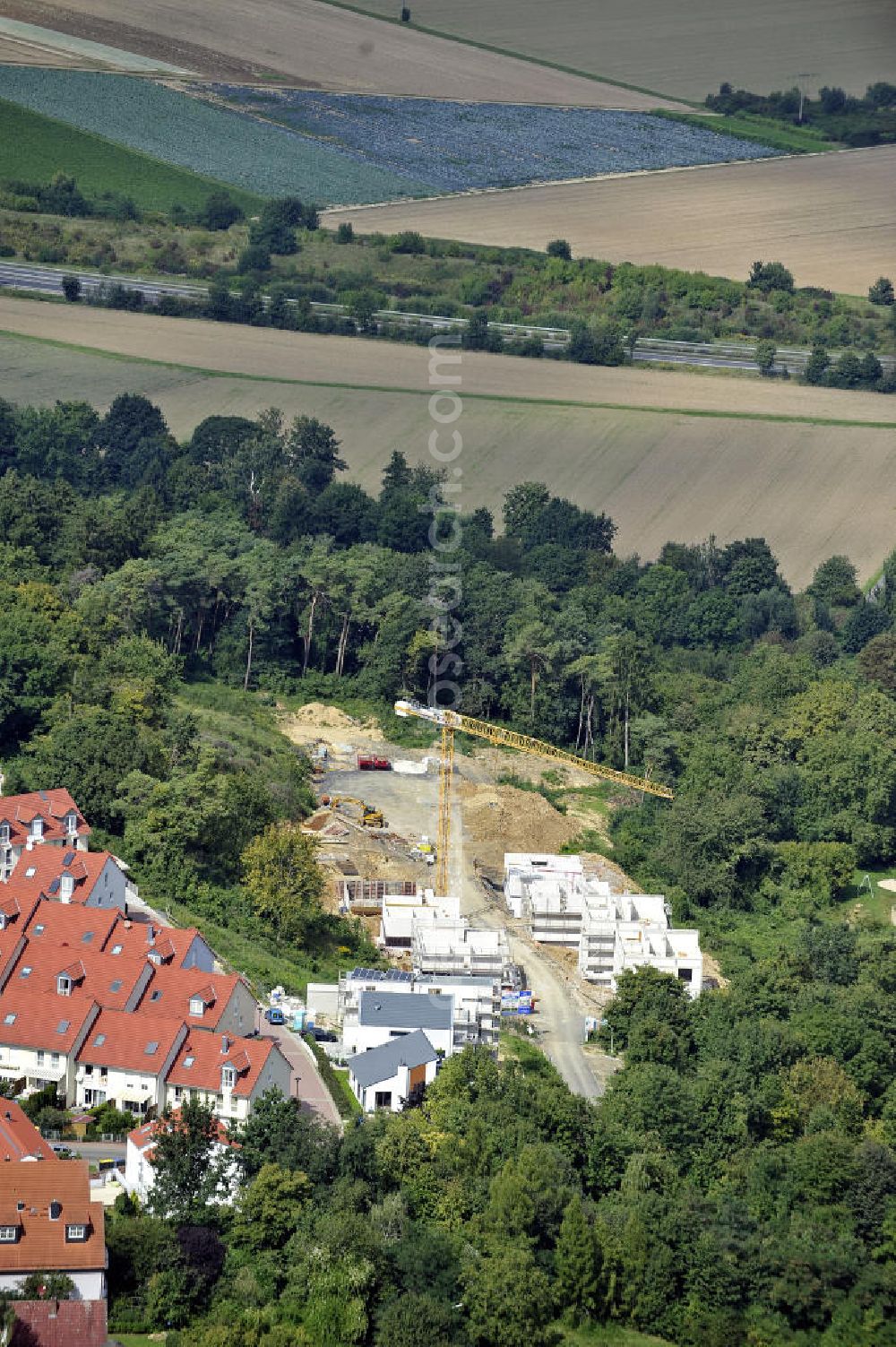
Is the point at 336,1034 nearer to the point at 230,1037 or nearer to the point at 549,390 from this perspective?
the point at 230,1037

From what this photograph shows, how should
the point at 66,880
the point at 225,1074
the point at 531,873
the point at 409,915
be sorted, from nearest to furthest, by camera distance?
the point at 225,1074
the point at 66,880
the point at 409,915
the point at 531,873

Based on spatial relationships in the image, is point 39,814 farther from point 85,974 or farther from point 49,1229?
point 49,1229

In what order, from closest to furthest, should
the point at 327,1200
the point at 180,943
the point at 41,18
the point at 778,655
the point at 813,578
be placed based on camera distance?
the point at 327,1200
the point at 180,943
the point at 778,655
the point at 813,578
the point at 41,18

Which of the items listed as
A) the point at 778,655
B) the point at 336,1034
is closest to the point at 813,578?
the point at 778,655

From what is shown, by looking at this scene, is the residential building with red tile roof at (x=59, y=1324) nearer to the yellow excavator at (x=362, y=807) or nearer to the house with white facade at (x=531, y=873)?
the house with white facade at (x=531, y=873)

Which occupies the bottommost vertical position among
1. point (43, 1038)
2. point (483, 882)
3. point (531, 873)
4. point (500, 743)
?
point (43, 1038)

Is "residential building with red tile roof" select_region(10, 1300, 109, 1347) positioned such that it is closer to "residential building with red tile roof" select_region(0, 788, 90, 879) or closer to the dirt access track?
"residential building with red tile roof" select_region(0, 788, 90, 879)

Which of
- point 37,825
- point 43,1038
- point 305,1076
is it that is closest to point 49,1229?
point 43,1038
